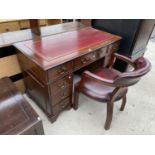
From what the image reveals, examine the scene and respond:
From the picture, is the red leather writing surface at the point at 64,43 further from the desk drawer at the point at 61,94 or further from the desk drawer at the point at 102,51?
the desk drawer at the point at 61,94

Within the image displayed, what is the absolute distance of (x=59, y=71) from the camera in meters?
1.10

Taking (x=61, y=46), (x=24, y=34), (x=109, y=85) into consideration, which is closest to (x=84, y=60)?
(x=61, y=46)

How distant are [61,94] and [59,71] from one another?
30 cm

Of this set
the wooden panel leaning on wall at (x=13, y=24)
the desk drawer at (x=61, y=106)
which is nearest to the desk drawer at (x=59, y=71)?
the desk drawer at (x=61, y=106)

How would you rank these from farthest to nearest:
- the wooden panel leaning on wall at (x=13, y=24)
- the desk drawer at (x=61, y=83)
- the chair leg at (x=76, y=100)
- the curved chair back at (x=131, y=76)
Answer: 1. the wooden panel leaning on wall at (x=13, y=24)
2. the chair leg at (x=76, y=100)
3. the desk drawer at (x=61, y=83)
4. the curved chair back at (x=131, y=76)

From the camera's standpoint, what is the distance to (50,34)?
1.50 m

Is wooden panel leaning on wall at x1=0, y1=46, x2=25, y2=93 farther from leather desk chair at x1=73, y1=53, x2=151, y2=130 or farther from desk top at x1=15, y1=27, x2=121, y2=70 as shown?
leather desk chair at x1=73, y1=53, x2=151, y2=130

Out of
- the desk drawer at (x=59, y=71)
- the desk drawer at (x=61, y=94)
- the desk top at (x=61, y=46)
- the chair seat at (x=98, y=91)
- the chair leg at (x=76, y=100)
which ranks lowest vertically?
the chair leg at (x=76, y=100)

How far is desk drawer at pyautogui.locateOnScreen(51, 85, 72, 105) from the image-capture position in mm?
1242

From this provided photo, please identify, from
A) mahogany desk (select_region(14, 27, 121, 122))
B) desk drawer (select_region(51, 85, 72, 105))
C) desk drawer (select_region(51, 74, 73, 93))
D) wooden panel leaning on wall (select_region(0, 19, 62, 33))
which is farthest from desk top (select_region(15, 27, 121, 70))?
wooden panel leaning on wall (select_region(0, 19, 62, 33))

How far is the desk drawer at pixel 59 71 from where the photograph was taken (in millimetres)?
1051

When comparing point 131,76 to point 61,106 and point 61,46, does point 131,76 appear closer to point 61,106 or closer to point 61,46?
point 61,46
